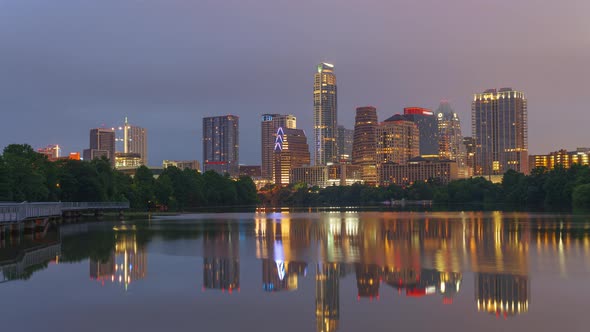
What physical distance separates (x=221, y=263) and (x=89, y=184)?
7959 centimetres

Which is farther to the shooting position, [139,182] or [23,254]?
[139,182]

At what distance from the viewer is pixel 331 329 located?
62.2ft

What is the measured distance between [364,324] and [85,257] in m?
22.4

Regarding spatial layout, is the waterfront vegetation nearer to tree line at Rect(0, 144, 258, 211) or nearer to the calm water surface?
tree line at Rect(0, 144, 258, 211)

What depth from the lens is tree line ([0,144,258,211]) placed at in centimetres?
8325

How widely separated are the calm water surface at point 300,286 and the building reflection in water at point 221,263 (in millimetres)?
91

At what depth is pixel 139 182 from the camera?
144m

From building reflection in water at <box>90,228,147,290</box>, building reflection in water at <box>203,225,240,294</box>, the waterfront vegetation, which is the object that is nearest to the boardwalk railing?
the waterfront vegetation

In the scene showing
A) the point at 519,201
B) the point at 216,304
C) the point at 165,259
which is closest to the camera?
the point at 216,304

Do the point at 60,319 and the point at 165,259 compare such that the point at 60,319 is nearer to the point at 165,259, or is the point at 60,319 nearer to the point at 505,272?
the point at 165,259

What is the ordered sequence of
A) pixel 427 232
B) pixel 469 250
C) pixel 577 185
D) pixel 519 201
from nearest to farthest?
pixel 469 250 → pixel 427 232 → pixel 577 185 → pixel 519 201

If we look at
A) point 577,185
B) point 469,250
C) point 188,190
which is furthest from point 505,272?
point 188,190

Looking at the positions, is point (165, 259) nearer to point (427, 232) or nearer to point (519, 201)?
point (427, 232)

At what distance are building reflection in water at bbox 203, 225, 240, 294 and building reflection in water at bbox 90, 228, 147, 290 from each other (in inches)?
122
